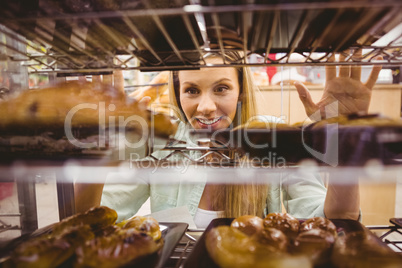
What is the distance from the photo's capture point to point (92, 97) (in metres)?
0.67

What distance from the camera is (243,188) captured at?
1.39m

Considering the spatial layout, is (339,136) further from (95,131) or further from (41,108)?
(41,108)

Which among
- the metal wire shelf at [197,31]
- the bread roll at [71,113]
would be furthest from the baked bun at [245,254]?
the metal wire shelf at [197,31]

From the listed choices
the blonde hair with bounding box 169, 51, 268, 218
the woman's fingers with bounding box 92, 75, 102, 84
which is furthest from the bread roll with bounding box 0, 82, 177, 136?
the blonde hair with bounding box 169, 51, 268, 218

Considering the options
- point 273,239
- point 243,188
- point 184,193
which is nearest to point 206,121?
point 243,188

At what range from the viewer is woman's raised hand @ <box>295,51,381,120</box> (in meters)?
0.69

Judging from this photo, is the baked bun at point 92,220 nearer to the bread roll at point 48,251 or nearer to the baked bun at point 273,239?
the bread roll at point 48,251

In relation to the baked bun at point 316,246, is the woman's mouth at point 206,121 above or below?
above

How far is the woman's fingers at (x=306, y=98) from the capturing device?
73cm

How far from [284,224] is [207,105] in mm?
686

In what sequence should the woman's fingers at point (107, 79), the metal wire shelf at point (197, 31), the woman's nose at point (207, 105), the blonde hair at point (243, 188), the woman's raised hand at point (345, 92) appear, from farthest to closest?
the blonde hair at point (243, 188)
the woman's nose at point (207, 105)
the woman's fingers at point (107, 79)
the woman's raised hand at point (345, 92)
the metal wire shelf at point (197, 31)

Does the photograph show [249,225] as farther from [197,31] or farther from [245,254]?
[197,31]

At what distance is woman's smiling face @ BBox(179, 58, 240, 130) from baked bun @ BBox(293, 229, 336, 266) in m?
0.69

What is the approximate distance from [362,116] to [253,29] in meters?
0.25
